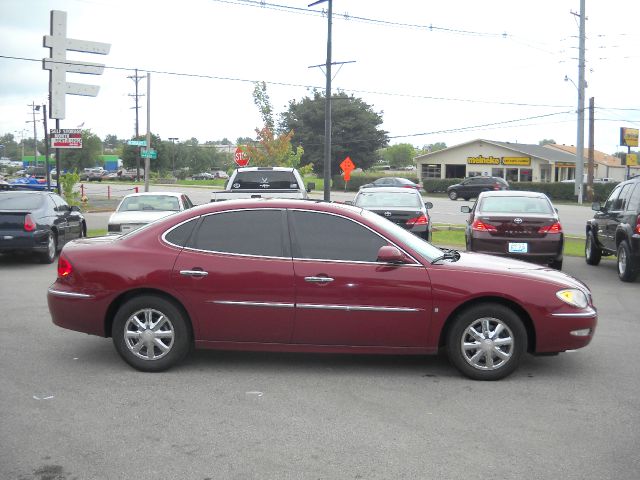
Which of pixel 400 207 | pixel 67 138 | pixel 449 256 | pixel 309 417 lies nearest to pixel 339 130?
pixel 67 138

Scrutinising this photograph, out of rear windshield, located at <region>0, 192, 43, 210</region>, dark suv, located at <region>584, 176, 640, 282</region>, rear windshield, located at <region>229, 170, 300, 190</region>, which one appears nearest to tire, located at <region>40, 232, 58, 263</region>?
rear windshield, located at <region>0, 192, 43, 210</region>

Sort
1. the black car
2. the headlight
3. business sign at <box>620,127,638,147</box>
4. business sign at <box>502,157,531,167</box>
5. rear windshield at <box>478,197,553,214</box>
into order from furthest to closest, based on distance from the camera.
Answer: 1. business sign at <box>502,157,531,167</box>
2. business sign at <box>620,127,638,147</box>
3. the black car
4. rear windshield at <box>478,197,553,214</box>
5. the headlight

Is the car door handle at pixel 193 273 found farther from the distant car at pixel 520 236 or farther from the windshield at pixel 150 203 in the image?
the windshield at pixel 150 203

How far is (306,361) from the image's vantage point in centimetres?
694

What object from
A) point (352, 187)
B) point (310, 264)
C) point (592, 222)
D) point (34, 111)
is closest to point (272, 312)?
point (310, 264)

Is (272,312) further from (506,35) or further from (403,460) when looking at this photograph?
(506,35)

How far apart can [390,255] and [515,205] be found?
7706mm

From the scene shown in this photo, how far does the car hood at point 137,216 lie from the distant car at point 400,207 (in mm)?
4086

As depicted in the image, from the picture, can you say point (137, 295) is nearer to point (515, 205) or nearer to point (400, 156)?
point (515, 205)

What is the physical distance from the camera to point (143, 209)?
601 inches

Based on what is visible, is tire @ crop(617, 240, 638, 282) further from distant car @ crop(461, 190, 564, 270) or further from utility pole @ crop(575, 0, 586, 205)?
utility pole @ crop(575, 0, 586, 205)

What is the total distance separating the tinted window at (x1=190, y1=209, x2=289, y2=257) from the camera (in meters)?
6.52

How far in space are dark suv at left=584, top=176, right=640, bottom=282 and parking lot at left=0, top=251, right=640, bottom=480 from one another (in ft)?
17.1

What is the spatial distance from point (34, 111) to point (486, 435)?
10454cm
